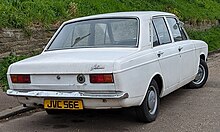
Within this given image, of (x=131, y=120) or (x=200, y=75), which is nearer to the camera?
(x=131, y=120)

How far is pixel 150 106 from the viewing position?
5.98m

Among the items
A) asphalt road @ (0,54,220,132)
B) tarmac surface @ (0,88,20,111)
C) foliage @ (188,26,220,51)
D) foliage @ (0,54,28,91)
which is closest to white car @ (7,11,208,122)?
asphalt road @ (0,54,220,132)

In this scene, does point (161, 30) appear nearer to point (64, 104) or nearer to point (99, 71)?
point (99, 71)

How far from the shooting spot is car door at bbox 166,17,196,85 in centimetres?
711

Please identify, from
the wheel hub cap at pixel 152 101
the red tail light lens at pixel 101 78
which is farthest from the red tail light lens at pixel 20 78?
the wheel hub cap at pixel 152 101

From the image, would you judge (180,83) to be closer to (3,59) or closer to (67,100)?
(67,100)

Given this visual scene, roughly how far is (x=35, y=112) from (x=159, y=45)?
2261mm

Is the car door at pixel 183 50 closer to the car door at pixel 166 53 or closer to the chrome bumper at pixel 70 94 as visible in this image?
the car door at pixel 166 53

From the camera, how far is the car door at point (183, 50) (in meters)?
7.11

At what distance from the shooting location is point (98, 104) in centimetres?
529

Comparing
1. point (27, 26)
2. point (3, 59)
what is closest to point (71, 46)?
point (3, 59)

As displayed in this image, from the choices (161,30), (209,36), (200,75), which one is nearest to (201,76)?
(200,75)

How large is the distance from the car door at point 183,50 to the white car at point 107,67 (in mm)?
21

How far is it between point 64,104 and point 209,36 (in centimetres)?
1339
